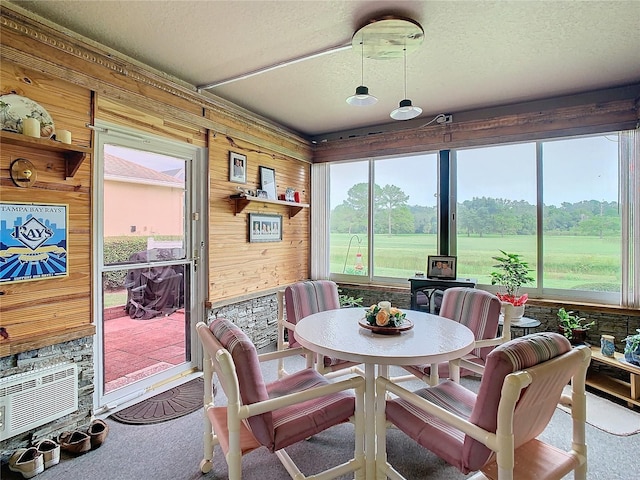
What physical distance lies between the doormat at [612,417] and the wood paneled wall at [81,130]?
3.24 m

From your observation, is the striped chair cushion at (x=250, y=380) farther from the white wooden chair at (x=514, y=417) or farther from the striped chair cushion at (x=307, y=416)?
the white wooden chair at (x=514, y=417)

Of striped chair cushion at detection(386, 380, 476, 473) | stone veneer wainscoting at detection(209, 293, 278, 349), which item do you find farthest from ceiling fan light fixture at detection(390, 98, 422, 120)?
stone veneer wainscoting at detection(209, 293, 278, 349)

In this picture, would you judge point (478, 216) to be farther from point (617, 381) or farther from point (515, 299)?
point (617, 381)

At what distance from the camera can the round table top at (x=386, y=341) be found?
5.71 feet

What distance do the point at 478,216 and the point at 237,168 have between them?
2.78 m

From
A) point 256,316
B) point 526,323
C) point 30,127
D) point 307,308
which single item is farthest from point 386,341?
point 30,127

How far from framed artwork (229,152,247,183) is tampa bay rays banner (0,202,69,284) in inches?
63.4

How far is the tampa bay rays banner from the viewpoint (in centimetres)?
199

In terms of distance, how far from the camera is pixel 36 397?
208 cm

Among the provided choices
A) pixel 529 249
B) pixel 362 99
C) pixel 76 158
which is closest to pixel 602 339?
pixel 529 249

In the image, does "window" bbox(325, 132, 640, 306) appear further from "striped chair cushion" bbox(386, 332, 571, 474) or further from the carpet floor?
"striped chair cushion" bbox(386, 332, 571, 474)

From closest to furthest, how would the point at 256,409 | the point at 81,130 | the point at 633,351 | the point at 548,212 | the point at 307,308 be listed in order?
1. the point at 256,409
2. the point at 81,130
3. the point at 633,351
4. the point at 307,308
5. the point at 548,212

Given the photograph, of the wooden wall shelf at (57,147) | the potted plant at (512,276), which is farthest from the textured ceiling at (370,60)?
the potted plant at (512,276)

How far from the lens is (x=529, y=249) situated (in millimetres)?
3713
